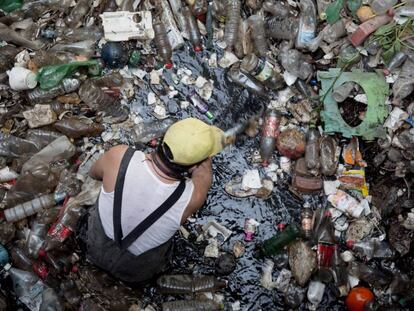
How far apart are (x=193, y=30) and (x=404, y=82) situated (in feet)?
6.35

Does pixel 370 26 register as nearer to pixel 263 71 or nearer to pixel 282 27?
pixel 282 27

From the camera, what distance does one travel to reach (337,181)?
13.1 feet

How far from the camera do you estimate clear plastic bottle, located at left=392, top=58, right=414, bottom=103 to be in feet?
12.2

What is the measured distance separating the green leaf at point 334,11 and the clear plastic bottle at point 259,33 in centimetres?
59

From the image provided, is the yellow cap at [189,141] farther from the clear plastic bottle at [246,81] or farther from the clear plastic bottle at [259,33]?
the clear plastic bottle at [259,33]

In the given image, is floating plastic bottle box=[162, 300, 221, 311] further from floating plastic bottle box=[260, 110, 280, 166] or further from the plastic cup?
the plastic cup

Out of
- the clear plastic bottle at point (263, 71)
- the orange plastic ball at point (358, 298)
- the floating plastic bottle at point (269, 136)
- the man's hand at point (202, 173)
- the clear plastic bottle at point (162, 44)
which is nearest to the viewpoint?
the man's hand at point (202, 173)

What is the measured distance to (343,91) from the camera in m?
3.93

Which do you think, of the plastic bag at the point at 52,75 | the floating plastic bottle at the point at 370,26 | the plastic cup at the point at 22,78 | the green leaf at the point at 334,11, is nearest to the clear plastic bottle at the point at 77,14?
the plastic bag at the point at 52,75

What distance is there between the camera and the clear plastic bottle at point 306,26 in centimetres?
412

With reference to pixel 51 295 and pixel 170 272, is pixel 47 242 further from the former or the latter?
pixel 170 272

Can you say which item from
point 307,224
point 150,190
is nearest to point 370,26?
point 307,224

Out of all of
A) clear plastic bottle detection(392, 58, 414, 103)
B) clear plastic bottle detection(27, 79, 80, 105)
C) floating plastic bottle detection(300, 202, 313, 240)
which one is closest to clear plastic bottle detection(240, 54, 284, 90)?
clear plastic bottle detection(392, 58, 414, 103)

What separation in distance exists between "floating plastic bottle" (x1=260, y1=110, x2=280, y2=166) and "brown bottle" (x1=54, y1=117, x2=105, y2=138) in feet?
4.84
